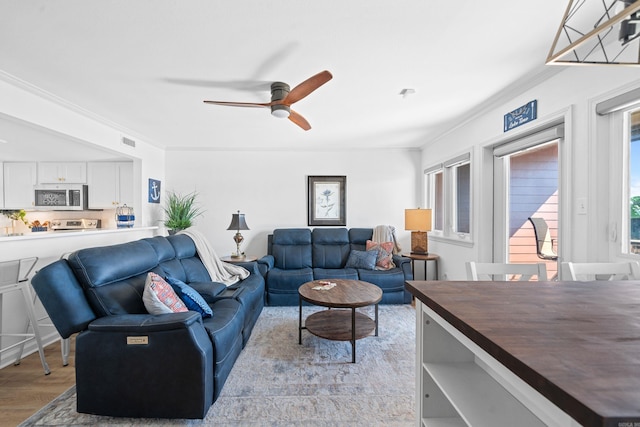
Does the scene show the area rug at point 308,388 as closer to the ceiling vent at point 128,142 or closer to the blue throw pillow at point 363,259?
the blue throw pillow at point 363,259

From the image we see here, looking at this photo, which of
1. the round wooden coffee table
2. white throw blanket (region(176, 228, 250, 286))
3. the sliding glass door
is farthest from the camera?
white throw blanket (region(176, 228, 250, 286))

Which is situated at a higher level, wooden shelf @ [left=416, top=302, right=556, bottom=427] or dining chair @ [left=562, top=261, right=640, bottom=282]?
dining chair @ [left=562, top=261, right=640, bottom=282]

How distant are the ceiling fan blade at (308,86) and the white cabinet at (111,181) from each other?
3887 millimetres

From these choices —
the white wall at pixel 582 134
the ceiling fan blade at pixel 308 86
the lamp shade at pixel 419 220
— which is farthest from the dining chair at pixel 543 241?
the ceiling fan blade at pixel 308 86

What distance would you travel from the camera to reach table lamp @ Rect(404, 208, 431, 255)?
3.97m

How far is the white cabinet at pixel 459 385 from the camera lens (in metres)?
0.85

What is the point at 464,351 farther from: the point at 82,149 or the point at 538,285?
the point at 82,149

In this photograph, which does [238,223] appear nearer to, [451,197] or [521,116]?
[451,197]

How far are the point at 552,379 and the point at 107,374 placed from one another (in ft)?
7.03

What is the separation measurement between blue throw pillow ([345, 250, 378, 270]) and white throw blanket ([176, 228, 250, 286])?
1.54m

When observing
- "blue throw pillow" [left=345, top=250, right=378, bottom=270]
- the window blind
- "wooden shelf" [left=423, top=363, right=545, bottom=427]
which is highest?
the window blind

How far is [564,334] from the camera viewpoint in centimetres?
70

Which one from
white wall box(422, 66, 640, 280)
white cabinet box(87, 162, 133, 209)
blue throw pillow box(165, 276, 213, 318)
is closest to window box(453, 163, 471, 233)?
white wall box(422, 66, 640, 280)

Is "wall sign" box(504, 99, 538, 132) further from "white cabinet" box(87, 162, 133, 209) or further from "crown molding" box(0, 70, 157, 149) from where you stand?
"white cabinet" box(87, 162, 133, 209)
